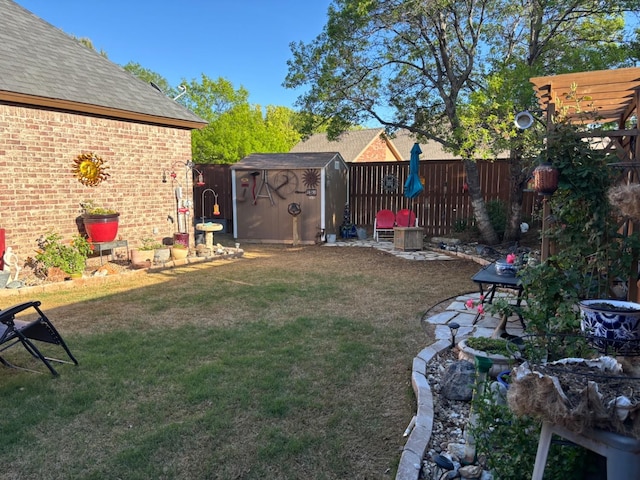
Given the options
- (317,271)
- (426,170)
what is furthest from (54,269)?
(426,170)

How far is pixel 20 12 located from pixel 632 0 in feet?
35.6

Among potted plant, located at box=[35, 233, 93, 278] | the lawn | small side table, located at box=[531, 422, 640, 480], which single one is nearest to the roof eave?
potted plant, located at box=[35, 233, 93, 278]

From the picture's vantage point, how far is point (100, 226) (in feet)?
24.3

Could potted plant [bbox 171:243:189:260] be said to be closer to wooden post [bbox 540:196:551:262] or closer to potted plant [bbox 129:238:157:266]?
potted plant [bbox 129:238:157:266]

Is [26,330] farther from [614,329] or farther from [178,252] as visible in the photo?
[178,252]

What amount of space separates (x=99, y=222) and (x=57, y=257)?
3.01 ft

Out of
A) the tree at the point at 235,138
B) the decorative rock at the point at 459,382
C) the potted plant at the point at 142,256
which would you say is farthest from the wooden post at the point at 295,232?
the tree at the point at 235,138

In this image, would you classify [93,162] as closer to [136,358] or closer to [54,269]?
[54,269]

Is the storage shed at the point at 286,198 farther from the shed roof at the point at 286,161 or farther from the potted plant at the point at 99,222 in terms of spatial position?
the potted plant at the point at 99,222

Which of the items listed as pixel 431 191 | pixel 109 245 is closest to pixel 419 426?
pixel 109 245

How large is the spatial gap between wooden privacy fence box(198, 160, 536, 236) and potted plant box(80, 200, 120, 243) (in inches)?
218

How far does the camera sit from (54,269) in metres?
6.61

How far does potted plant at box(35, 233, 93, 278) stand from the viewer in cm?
666

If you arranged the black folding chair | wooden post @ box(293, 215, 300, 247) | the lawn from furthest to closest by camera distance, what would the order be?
wooden post @ box(293, 215, 300, 247) → the black folding chair → the lawn
